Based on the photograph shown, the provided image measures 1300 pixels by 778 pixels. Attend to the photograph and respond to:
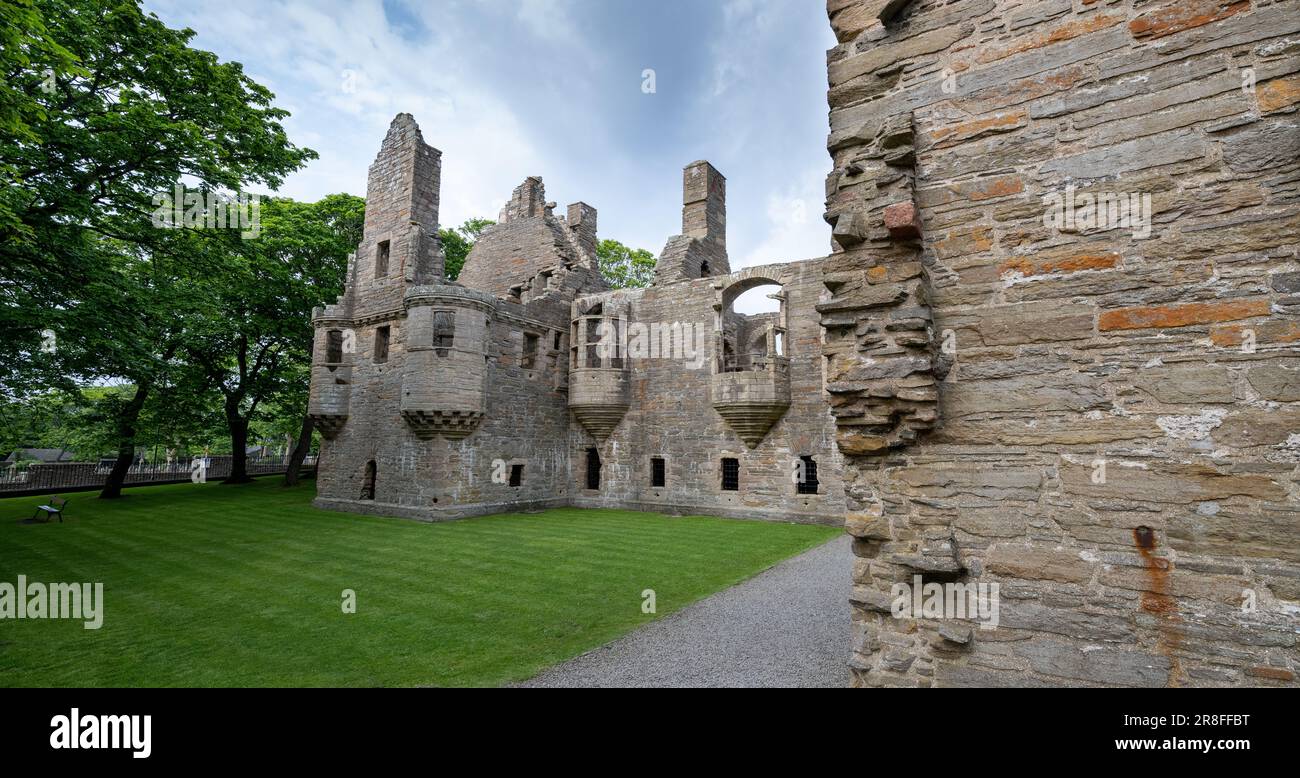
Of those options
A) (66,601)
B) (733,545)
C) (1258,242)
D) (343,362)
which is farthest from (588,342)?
(1258,242)

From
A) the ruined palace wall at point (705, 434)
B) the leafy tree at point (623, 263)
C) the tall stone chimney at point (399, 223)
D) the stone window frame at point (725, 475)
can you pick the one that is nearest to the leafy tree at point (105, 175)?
the tall stone chimney at point (399, 223)

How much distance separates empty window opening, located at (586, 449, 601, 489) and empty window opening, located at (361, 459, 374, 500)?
300 inches

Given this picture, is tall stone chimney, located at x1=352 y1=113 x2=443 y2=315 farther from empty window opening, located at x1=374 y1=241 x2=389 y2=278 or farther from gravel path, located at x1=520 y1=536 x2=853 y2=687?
gravel path, located at x1=520 y1=536 x2=853 y2=687

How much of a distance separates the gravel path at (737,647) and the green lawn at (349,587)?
40cm

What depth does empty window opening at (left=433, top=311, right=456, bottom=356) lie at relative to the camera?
17.2 m

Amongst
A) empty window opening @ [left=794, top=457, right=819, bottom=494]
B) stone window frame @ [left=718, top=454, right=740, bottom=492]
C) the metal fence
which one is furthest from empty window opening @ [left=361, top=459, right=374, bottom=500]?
the metal fence

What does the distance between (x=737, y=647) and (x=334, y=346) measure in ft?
63.3

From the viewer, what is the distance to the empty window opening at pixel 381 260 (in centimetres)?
2009

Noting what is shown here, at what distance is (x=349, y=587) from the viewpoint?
8953 millimetres

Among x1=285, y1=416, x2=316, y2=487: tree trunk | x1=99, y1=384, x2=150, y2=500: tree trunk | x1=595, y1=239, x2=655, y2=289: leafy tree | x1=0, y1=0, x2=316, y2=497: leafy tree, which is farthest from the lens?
x1=595, y1=239, x2=655, y2=289: leafy tree

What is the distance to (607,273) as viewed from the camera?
1501 inches

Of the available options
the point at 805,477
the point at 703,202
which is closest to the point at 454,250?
the point at 703,202

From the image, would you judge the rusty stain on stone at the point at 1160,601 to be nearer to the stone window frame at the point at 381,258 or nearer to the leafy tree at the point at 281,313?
Answer: the stone window frame at the point at 381,258
